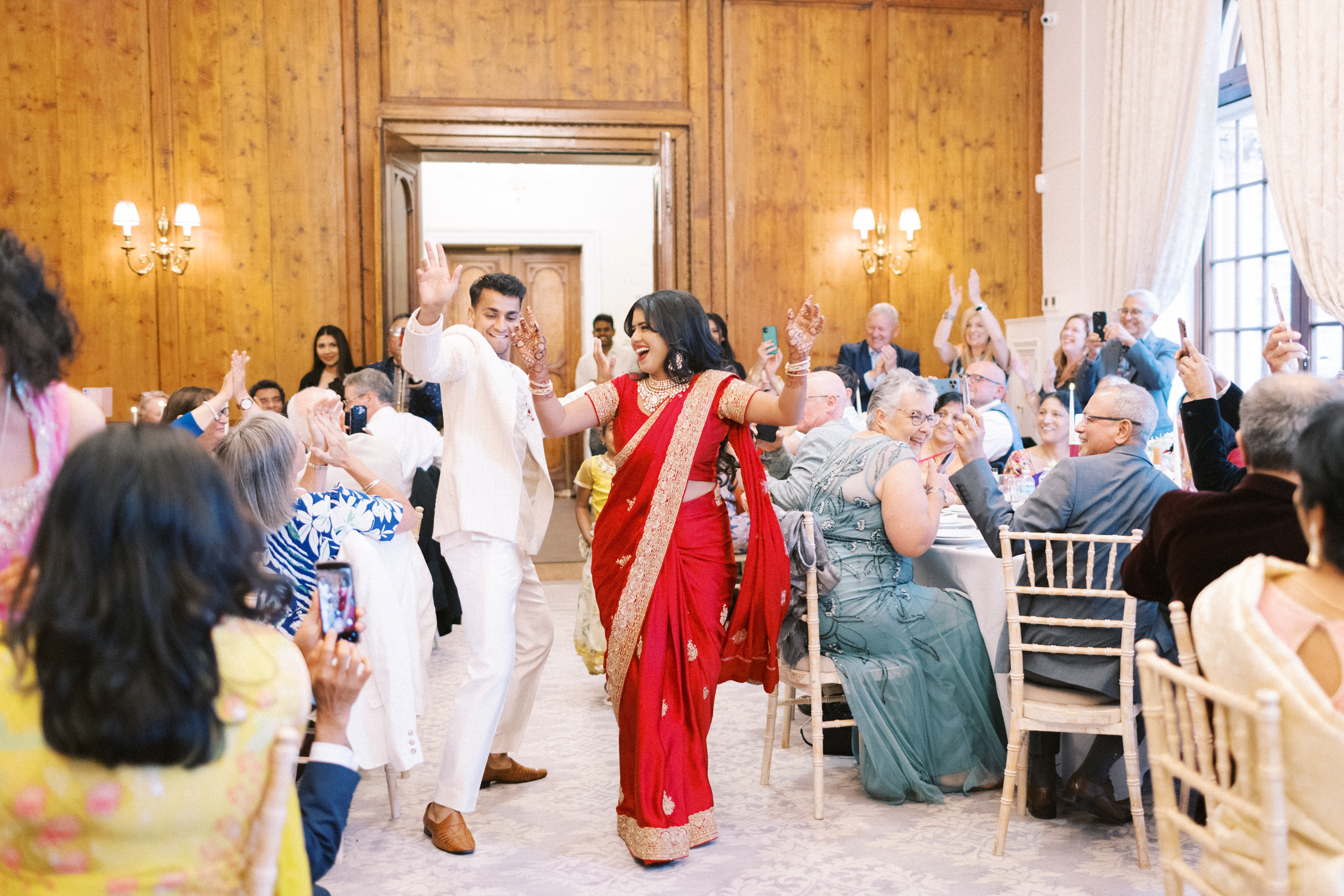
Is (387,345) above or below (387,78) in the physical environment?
below

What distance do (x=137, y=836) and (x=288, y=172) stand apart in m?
7.03

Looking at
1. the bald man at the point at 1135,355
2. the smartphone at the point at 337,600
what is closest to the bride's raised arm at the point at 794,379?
the smartphone at the point at 337,600

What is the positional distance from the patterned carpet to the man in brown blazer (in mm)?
969

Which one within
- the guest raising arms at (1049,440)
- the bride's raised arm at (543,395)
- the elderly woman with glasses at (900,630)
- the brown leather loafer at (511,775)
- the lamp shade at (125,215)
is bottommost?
the brown leather loafer at (511,775)

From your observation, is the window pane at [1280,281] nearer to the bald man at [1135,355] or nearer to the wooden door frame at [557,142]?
the bald man at [1135,355]

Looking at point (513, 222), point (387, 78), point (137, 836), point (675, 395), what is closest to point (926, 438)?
point (675, 395)

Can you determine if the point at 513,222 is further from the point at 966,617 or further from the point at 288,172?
the point at 966,617

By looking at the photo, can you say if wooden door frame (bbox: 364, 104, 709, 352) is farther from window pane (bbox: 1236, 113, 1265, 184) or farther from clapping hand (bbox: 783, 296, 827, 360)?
clapping hand (bbox: 783, 296, 827, 360)

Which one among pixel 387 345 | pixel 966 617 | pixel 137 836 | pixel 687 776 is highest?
pixel 387 345

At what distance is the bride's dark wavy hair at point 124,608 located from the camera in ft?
3.75

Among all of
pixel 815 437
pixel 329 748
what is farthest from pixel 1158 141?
pixel 329 748

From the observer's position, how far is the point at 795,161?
8.07 m

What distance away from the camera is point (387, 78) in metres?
7.56

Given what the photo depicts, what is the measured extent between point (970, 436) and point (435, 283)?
1.56 metres
